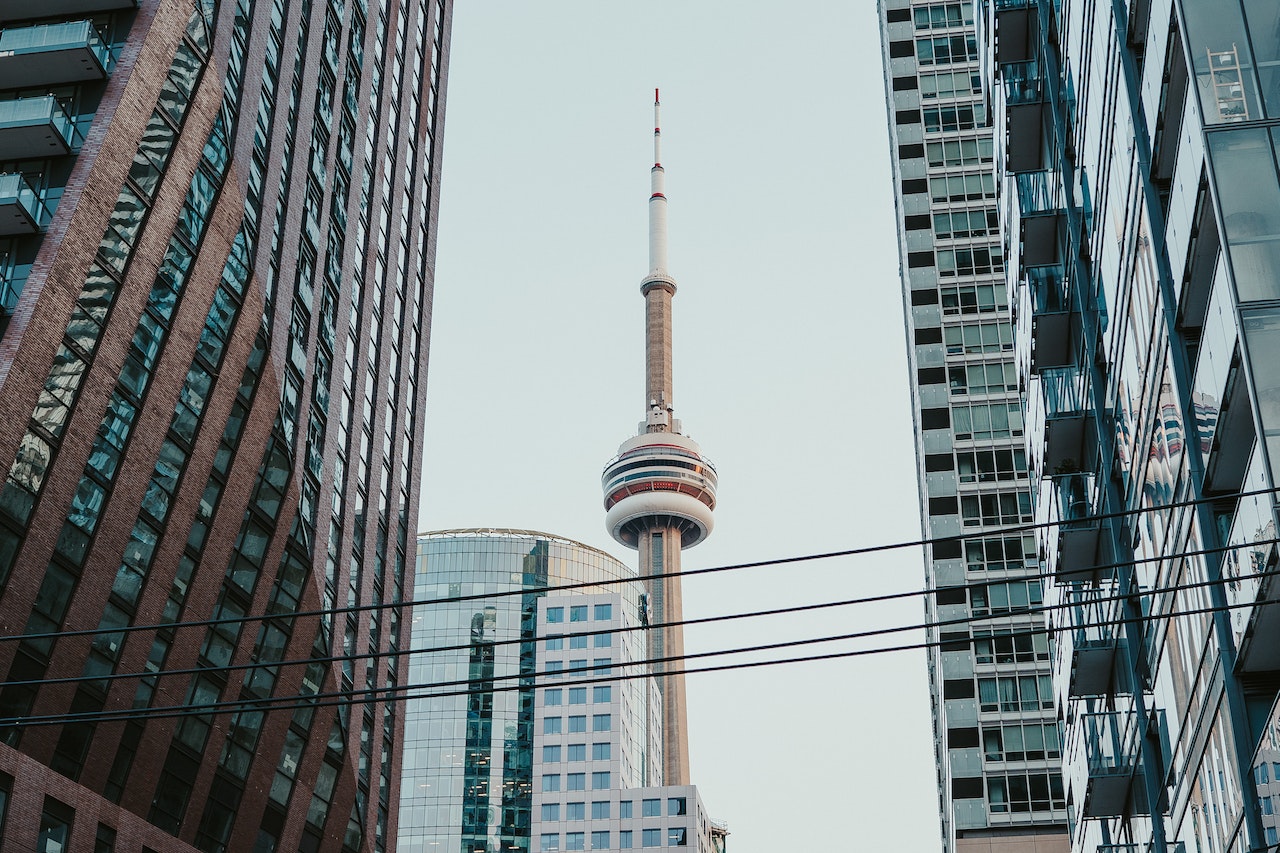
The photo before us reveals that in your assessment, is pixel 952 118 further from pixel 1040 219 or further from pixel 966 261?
pixel 1040 219

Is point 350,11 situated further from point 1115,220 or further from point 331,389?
point 1115,220

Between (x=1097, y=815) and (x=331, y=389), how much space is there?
31841 mm

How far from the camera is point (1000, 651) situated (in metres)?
83.6

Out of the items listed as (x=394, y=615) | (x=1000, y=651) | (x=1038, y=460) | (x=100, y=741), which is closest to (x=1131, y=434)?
(x=1038, y=460)

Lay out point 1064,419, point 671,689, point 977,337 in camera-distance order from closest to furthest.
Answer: point 1064,419
point 977,337
point 671,689

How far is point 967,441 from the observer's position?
88.0m

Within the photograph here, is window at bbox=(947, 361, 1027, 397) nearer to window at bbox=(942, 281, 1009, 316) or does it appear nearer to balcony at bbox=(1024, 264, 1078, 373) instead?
window at bbox=(942, 281, 1009, 316)

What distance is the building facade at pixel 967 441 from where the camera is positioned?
79875 mm

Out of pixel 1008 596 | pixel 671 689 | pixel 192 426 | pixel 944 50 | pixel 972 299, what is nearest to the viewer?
pixel 192 426

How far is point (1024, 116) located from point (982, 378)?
50904 mm

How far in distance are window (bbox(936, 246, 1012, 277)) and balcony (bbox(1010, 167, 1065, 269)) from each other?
50.3 m

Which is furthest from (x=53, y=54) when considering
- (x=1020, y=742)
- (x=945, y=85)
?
(x=945, y=85)

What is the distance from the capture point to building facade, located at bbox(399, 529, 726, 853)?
142875 mm

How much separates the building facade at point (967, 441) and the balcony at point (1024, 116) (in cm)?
3532
